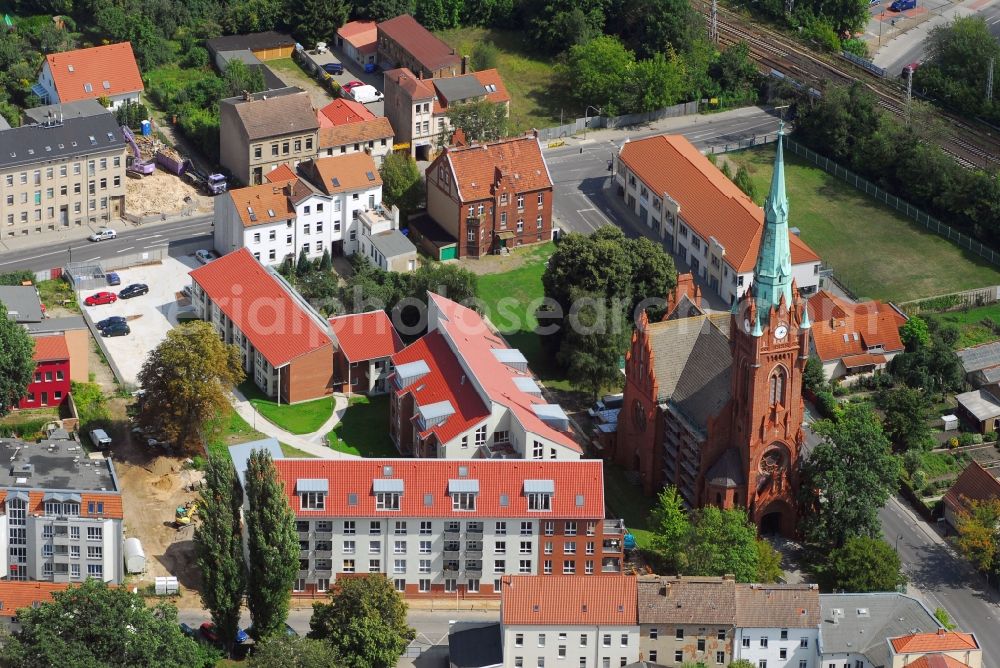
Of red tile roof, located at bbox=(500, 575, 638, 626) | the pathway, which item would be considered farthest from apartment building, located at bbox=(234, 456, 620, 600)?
the pathway

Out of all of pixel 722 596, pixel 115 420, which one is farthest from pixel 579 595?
pixel 115 420

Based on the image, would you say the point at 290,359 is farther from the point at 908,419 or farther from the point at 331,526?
the point at 908,419

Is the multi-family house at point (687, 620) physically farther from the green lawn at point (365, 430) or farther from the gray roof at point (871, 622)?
the green lawn at point (365, 430)

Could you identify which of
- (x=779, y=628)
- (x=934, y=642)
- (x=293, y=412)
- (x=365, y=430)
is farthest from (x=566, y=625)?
(x=293, y=412)

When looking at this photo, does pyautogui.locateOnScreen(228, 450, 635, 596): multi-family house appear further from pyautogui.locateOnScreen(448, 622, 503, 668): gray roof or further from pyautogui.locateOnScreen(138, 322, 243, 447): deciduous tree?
pyautogui.locateOnScreen(138, 322, 243, 447): deciduous tree

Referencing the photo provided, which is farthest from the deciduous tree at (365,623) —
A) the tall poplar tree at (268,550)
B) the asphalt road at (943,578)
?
the asphalt road at (943,578)

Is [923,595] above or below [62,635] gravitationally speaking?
below
